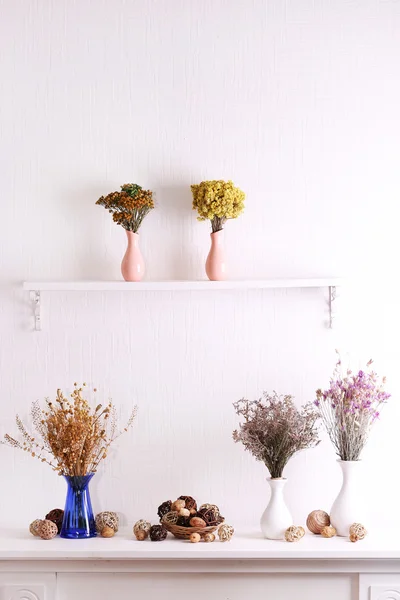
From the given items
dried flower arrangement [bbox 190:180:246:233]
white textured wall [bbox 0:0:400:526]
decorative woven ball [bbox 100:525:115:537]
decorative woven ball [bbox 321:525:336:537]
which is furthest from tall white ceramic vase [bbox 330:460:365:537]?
dried flower arrangement [bbox 190:180:246:233]

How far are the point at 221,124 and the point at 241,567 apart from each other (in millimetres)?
1376

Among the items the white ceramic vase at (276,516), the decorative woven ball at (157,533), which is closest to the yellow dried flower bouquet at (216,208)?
the white ceramic vase at (276,516)

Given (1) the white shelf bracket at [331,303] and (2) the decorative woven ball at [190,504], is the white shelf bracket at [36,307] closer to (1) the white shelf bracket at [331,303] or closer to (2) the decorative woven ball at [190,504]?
(2) the decorative woven ball at [190,504]

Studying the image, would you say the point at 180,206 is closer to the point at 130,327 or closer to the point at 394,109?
the point at 130,327

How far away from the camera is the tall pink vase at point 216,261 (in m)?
2.54

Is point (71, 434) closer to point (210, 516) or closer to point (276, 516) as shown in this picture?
point (210, 516)

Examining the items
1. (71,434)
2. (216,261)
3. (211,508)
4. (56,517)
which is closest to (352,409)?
(211,508)

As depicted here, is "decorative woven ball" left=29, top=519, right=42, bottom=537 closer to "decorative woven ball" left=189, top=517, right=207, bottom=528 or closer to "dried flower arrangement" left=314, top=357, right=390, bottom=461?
"decorative woven ball" left=189, top=517, right=207, bottom=528

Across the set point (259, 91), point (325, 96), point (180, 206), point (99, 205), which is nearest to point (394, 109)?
point (325, 96)

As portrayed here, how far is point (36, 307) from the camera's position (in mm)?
2625

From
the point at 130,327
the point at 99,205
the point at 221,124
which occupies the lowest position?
the point at 130,327

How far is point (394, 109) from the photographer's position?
2.66m

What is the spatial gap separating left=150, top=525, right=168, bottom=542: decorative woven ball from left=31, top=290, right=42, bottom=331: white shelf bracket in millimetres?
738

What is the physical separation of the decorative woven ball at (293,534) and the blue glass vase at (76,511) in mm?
586
